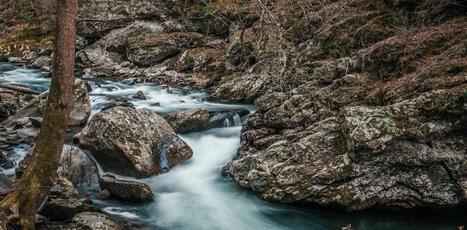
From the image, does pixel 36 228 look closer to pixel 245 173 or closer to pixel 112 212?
pixel 112 212

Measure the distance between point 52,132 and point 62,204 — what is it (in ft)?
5.33

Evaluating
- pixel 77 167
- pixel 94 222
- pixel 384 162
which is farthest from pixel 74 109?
pixel 384 162

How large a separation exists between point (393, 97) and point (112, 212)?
6242 mm

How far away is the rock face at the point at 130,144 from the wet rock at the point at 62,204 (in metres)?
1.42

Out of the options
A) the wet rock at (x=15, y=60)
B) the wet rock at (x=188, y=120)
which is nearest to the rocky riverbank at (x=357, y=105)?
the wet rock at (x=188, y=120)

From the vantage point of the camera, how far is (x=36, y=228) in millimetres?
3992

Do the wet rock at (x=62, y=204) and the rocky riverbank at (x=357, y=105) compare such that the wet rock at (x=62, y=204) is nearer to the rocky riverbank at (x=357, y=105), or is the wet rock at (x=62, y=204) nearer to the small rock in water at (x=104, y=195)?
the small rock in water at (x=104, y=195)

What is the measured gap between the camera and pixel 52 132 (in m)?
3.58

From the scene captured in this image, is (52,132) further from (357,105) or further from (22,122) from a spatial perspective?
(22,122)

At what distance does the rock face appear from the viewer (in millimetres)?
6570

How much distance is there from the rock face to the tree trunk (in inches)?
114

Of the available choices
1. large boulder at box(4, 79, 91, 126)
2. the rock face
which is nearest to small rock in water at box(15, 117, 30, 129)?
large boulder at box(4, 79, 91, 126)

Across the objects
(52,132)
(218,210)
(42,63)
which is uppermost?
(42,63)

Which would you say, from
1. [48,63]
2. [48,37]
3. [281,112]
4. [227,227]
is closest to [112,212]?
[227,227]
